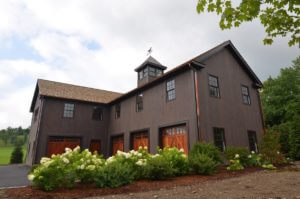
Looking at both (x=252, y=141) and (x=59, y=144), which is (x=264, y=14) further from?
(x=59, y=144)

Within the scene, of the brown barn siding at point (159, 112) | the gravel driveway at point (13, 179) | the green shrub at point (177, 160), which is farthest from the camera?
the brown barn siding at point (159, 112)

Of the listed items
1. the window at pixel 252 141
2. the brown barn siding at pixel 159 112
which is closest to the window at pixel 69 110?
the brown barn siding at pixel 159 112

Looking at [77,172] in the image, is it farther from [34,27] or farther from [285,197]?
[34,27]

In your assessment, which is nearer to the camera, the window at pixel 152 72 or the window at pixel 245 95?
the window at pixel 245 95

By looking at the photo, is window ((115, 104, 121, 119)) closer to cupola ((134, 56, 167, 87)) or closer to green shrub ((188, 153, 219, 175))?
cupola ((134, 56, 167, 87))

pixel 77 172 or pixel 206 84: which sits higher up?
pixel 206 84

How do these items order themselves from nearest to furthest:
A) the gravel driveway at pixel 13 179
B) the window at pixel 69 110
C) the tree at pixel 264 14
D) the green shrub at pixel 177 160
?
the tree at pixel 264 14, the gravel driveway at pixel 13 179, the green shrub at pixel 177 160, the window at pixel 69 110

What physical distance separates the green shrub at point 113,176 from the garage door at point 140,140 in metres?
8.33

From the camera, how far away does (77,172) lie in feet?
21.8

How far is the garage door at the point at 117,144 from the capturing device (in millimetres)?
18533

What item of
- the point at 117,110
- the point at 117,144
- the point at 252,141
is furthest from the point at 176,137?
the point at 117,110

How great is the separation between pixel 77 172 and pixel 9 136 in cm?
9541

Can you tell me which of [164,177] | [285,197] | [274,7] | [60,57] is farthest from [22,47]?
[285,197]

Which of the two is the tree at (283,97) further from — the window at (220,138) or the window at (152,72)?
the window at (152,72)
